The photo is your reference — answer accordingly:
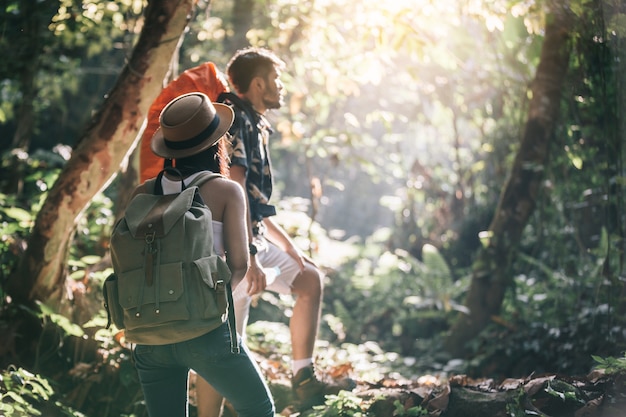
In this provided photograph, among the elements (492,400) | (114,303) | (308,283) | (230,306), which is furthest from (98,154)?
(492,400)

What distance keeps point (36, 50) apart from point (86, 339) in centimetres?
423

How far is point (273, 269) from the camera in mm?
3955

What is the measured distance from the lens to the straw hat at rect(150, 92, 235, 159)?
291cm

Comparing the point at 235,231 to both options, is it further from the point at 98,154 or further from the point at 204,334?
the point at 98,154

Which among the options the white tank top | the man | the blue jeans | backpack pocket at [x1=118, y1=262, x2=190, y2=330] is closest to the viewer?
backpack pocket at [x1=118, y1=262, x2=190, y2=330]

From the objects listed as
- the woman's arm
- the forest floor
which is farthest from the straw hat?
the forest floor

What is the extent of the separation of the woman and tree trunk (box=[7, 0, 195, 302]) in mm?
2227

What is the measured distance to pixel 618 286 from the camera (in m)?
5.44

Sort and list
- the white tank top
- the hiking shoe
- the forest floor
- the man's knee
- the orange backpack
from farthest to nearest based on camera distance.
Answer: the hiking shoe < the man's knee < the orange backpack < the forest floor < the white tank top

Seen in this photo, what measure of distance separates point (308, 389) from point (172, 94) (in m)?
2.08

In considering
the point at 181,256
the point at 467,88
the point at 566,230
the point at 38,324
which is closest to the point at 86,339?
the point at 38,324

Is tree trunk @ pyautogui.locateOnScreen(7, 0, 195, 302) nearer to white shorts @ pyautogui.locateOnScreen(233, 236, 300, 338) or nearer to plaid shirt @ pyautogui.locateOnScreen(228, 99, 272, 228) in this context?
plaid shirt @ pyautogui.locateOnScreen(228, 99, 272, 228)

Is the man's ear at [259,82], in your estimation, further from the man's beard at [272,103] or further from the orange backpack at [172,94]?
the orange backpack at [172,94]

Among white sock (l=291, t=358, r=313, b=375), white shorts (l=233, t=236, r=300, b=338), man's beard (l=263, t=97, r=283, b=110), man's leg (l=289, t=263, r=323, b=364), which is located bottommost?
white sock (l=291, t=358, r=313, b=375)
